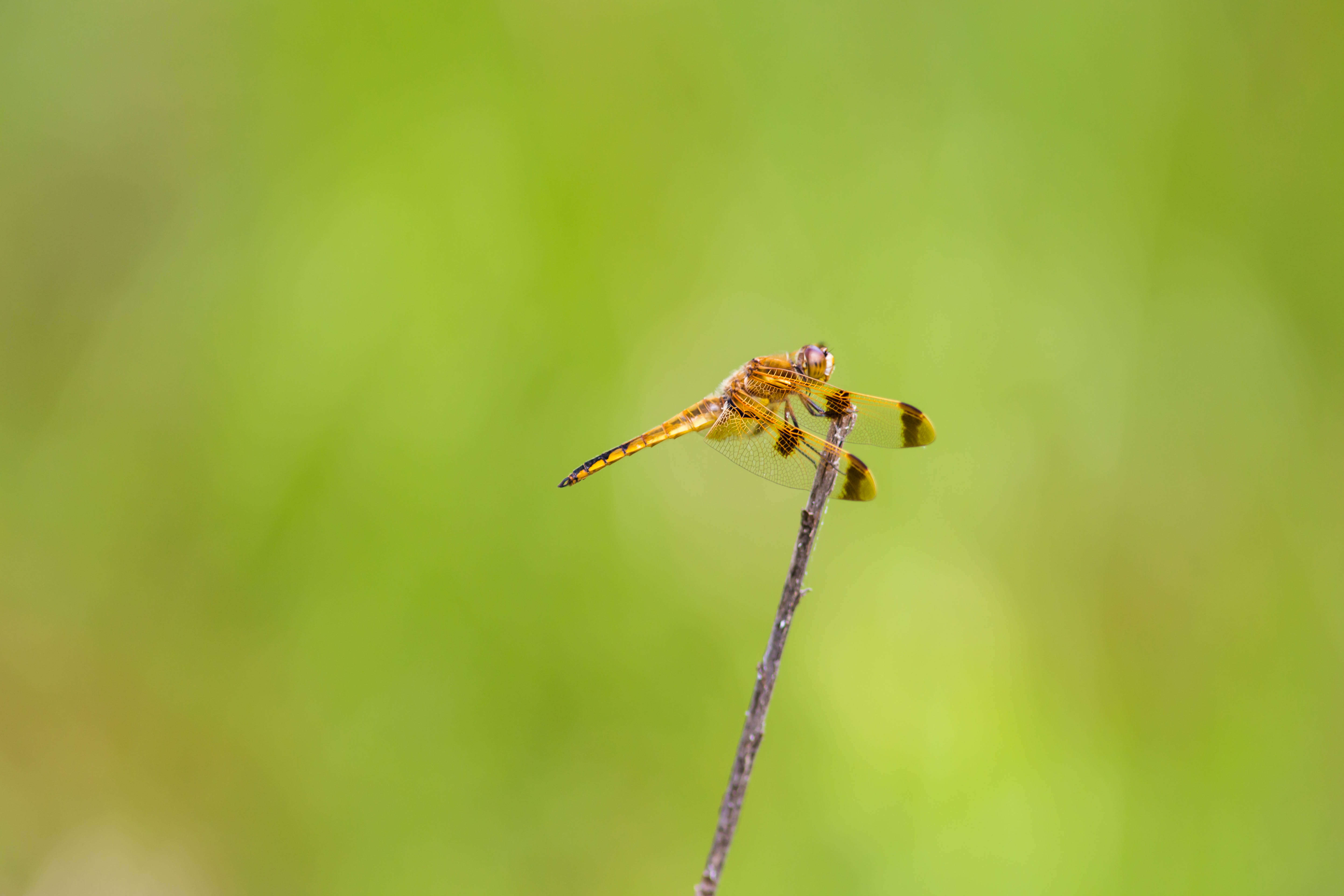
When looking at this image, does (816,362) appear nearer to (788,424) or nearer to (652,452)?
(788,424)

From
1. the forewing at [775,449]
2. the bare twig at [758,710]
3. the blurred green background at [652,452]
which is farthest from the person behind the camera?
the blurred green background at [652,452]

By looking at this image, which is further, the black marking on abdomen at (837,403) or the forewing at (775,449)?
the black marking on abdomen at (837,403)

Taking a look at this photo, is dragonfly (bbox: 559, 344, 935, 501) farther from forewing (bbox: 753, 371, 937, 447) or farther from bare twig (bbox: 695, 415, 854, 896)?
bare twig (bbox: 695, 415, 854, 896)

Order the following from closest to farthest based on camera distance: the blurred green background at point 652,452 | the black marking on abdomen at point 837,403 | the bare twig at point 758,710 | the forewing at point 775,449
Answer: the bare twig at point 758,710, the forewing at point 775,449, the black marking on abdomen at point 837,403, the blurred green background at point 652,452

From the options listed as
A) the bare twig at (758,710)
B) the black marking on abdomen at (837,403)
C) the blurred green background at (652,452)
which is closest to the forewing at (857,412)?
the black marking on abdomen at (837,403)

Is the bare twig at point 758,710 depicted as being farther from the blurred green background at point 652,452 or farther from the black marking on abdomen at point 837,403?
the blurred green background at point 652,452

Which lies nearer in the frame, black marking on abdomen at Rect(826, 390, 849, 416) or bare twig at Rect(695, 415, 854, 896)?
bare twig at Rect(695, 415, 854, 896)

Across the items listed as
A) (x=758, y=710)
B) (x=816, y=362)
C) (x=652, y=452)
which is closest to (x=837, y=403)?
(x=816, y=362)

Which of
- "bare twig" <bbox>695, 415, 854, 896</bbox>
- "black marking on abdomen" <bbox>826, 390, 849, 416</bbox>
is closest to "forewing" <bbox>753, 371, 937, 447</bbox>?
"black marking on abdomen" <bbox>826, 390, 849, 416</bbox>
